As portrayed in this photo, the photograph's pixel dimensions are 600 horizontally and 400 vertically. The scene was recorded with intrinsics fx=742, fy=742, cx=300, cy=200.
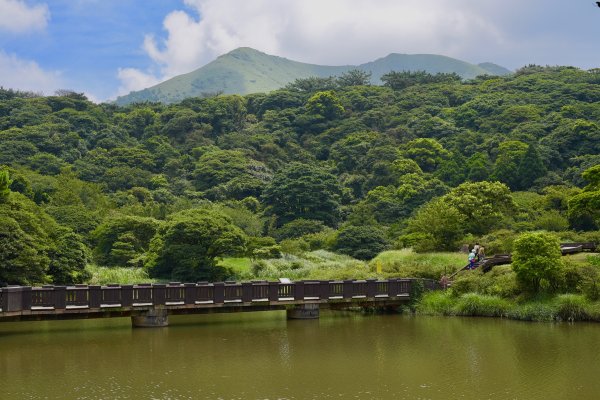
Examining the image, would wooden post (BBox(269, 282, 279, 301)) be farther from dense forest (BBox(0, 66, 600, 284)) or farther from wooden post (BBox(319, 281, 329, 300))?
dense forest (BBox(0, 66, 600, 284))

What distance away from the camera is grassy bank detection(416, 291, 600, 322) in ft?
90.2

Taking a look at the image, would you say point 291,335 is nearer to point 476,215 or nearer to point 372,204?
point 476,215

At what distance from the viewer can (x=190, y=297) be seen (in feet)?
94.2

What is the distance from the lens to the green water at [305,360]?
17.3 meters

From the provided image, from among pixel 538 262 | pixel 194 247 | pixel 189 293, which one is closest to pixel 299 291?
pixel 189 293

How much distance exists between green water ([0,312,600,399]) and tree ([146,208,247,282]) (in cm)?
1097

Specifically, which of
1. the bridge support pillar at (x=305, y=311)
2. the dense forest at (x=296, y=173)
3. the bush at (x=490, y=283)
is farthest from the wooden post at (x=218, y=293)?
the bush at (x=490, y=283)

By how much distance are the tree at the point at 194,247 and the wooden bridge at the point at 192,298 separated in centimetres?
1106

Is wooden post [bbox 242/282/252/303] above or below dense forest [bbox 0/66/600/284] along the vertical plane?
below

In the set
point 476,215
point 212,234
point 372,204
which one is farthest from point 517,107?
point 212,234

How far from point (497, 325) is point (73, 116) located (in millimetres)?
76103

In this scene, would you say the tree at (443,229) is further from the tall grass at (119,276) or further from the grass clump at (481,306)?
the tall grass at (119,276)

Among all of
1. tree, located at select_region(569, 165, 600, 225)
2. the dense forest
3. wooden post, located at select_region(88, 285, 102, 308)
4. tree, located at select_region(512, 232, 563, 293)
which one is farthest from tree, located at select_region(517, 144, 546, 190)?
wooden post, located at select_region(88, 285, 102, 308)

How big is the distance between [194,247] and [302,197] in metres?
25.7
